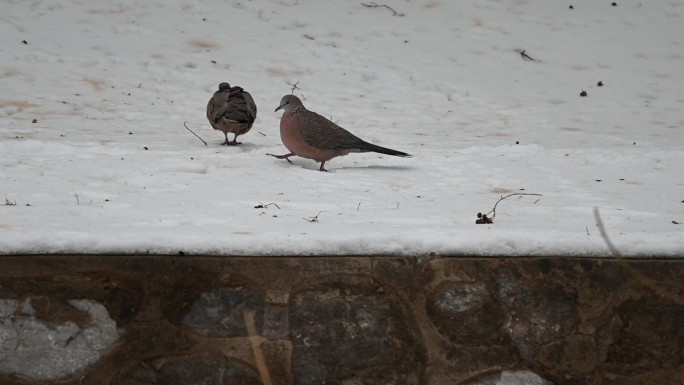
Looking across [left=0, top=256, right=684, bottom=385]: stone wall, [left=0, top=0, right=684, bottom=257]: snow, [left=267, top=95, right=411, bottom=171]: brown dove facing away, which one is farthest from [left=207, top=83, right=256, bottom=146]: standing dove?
[left=0, top=256, right=684, bottom=385]: stone wall

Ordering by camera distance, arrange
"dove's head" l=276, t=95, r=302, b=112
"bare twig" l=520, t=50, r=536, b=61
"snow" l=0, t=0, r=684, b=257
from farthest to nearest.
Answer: "bare twig" l=520, t=50, r=536, b=61
"dove's head" l=276, t=95, r=302, b=112
"snow" l=0, t=0, r=684, b=257

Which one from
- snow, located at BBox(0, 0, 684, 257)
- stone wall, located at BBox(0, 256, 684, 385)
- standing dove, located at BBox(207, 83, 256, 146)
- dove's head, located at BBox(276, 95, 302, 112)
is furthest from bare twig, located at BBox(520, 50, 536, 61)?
stone wall, located at BBox(0, 256, 684, 385)

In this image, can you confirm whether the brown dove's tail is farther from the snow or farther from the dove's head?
the dove's head

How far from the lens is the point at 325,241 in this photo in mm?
3455

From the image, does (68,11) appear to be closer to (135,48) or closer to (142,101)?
(135,48)

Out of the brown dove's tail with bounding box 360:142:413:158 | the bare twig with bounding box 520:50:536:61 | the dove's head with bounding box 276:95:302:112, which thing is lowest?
the brown dove's tail with bounding box 360:142:413:158

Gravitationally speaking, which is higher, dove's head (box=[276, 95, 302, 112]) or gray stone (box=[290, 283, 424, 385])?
dove's head (box=[276, 95, 302, 112])

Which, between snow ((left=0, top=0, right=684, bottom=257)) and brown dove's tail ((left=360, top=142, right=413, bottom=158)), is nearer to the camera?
snow ((left=0, top=0, right=684, bottom=257))

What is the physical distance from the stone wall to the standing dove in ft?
10.8

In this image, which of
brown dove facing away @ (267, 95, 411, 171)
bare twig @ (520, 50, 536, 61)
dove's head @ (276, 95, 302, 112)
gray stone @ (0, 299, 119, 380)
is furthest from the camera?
bare twig @ (520, 50, 536, 61)

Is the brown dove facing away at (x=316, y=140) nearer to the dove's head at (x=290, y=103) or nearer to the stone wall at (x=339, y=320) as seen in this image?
the dove's head at (x=290, y=103)

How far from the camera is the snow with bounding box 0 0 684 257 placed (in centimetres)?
369

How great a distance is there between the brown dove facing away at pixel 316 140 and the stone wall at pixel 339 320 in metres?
2.61

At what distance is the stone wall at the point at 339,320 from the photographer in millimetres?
3398
